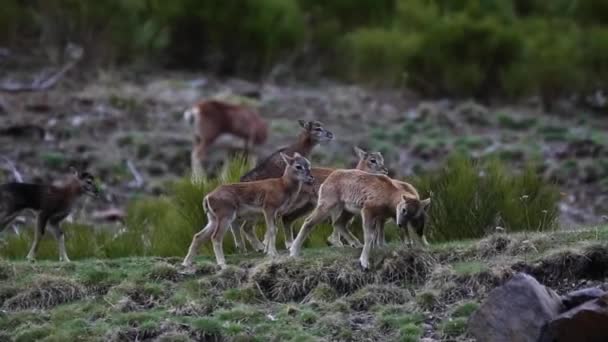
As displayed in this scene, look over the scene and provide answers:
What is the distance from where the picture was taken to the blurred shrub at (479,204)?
13516mm

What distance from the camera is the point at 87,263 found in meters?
12.3

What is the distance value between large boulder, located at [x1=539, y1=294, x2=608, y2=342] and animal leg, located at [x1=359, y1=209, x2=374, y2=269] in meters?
2.18

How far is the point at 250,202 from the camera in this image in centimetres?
1210

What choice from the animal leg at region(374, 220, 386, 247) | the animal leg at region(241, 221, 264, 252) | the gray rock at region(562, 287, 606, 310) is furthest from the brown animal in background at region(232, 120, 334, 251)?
the gray rock at region(562, 287, 606, 310)

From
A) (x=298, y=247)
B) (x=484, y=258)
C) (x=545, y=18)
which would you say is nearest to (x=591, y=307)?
(x=484, y=258)

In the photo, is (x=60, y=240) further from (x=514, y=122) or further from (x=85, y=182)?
(x=514, y=122)

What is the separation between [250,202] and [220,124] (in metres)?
10.4

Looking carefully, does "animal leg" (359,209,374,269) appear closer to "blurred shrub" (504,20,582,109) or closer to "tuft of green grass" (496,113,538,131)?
"tuft of green grass" (496,113,538,131)

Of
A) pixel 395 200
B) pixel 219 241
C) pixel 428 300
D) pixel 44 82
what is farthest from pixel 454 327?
pixel 44 82

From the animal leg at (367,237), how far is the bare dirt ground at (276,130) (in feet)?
26.9

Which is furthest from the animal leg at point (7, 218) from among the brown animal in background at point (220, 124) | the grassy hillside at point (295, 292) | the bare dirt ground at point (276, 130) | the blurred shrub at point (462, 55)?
the blurred shrub at point (462, 55)

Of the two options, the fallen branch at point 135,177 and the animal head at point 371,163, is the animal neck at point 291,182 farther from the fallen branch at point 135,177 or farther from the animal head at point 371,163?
the fallen branch at point 135,177

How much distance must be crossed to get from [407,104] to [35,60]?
708cm

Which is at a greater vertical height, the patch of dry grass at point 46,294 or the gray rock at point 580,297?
the gray rock at point 580,297
